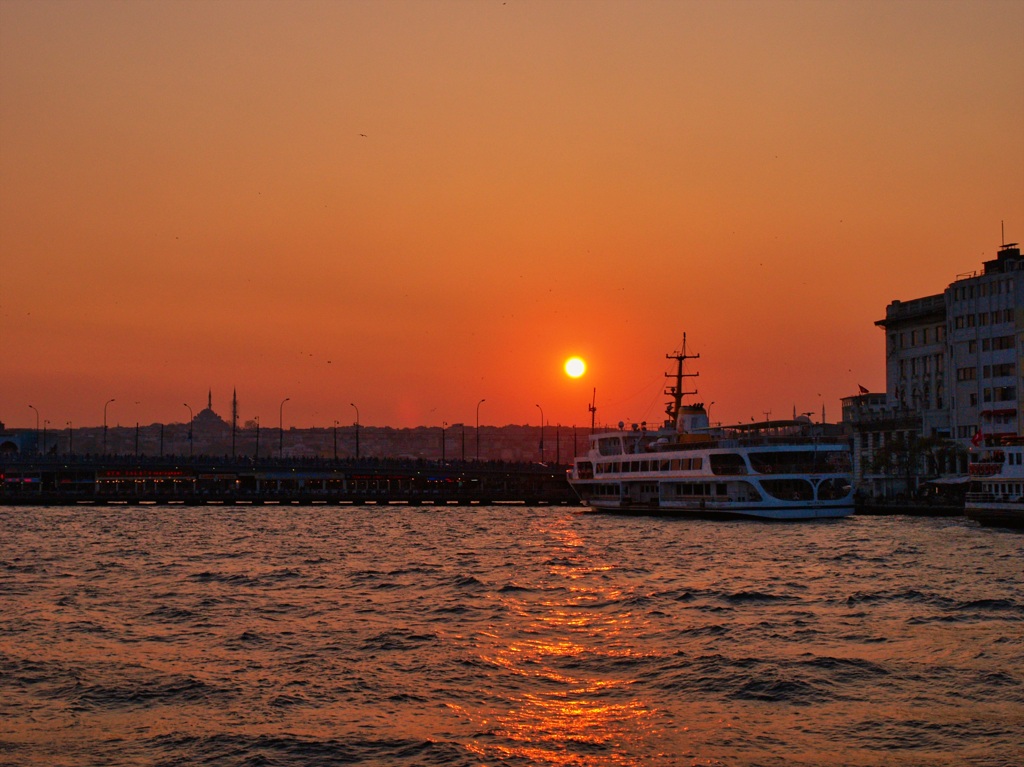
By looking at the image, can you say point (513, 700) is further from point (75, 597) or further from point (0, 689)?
point (75, 597)

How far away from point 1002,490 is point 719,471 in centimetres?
2275

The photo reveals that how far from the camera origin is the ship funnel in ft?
390

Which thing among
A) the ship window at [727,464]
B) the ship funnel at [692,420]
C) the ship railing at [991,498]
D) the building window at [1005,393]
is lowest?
the ship railing at [991,498]

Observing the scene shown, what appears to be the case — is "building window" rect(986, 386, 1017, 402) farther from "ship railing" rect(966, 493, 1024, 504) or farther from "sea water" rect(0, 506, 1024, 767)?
"sea water" rect(0, 506, 1024, 767)

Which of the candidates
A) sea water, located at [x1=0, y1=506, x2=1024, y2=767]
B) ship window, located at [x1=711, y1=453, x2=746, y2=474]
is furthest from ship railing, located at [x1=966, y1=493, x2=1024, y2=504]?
sea water, located at [x1=0, y1=506, x2=1024, y2=767]

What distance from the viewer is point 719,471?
103 meters

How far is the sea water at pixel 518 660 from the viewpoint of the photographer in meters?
24.4

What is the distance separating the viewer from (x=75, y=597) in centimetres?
4806

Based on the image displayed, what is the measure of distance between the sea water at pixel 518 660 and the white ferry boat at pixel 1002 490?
24.0 metres

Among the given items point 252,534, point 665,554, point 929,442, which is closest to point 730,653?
point 665,554

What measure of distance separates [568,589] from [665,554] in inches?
752

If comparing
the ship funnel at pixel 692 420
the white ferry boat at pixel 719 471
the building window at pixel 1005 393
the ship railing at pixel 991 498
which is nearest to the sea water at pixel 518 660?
the ship railing at pixel 991 498

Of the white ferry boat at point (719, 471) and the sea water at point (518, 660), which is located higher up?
the white ferry boat at point (719, 471)

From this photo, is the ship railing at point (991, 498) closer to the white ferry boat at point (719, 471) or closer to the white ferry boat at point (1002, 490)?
the white ferry boat at point (1002, 490)
